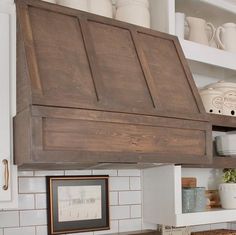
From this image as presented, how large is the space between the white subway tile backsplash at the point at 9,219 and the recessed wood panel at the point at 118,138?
0.65 m

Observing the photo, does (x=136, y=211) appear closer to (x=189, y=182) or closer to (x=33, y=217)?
(x=189, y=182)

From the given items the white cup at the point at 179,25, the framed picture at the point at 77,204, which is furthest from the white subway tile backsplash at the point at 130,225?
the white cup at the point at 179,25

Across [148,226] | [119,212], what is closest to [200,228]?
[148,226]

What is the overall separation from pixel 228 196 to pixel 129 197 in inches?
25.3

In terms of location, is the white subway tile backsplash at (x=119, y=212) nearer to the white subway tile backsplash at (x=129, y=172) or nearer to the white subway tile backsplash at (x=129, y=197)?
the white subway tile backsplash at (x=129, y=197)

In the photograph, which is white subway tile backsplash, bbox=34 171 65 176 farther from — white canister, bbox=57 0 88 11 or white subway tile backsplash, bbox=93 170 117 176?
white canister, bbox=57 0 88 11

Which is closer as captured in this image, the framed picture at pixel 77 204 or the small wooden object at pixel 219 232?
the framed picture at pixel 77 204

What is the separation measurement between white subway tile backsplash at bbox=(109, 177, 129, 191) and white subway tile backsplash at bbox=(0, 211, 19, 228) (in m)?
0.60

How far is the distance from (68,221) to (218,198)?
3.82 ft

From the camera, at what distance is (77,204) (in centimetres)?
231

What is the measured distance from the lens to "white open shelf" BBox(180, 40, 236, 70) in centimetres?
250

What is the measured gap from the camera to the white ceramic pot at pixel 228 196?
263 cm

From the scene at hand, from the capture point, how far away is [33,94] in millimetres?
1667

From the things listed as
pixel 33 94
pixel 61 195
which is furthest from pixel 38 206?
pixel 33 94
